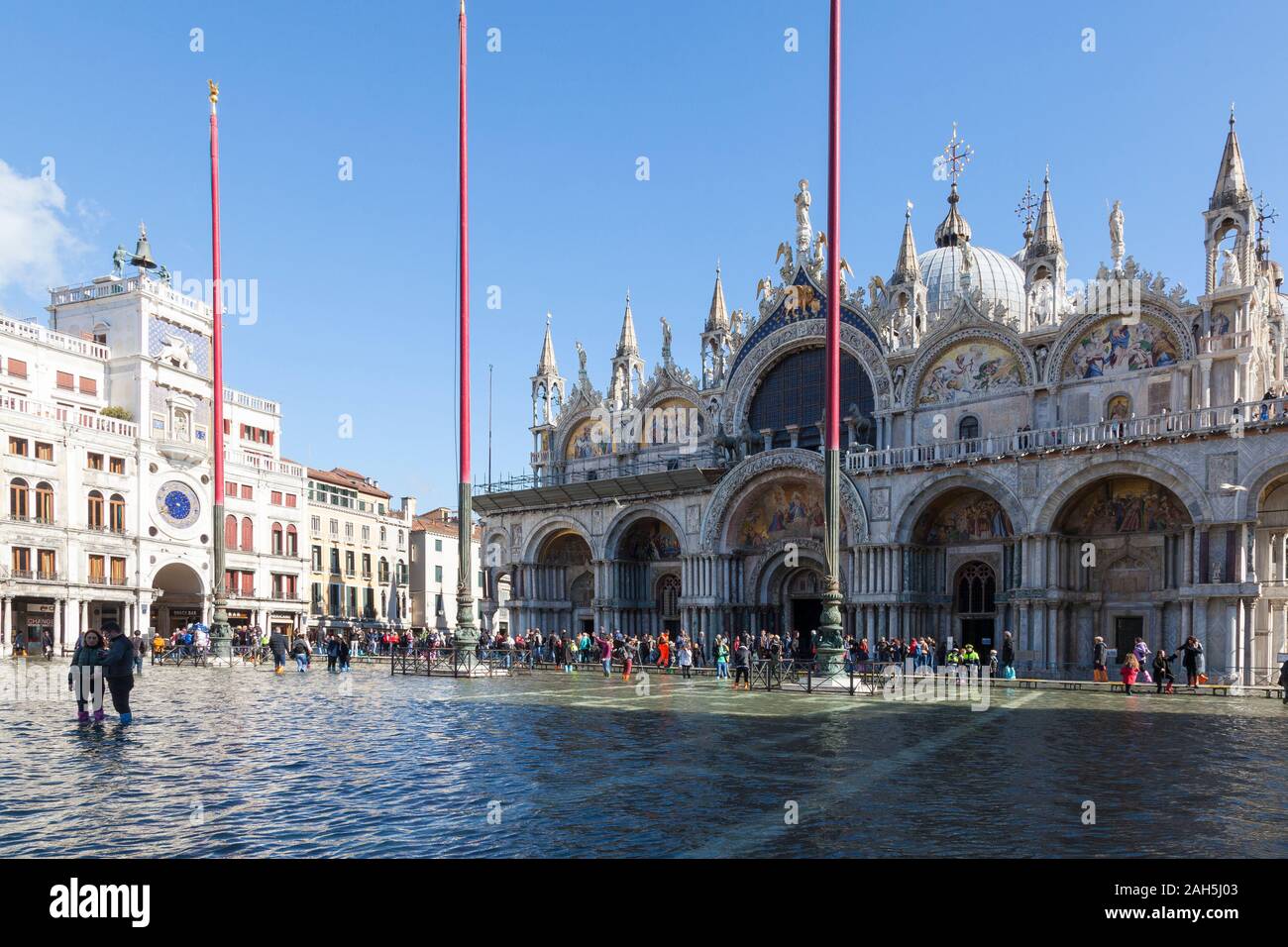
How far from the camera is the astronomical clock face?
55500mm

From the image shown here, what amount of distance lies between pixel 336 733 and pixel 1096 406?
28598 millimetres

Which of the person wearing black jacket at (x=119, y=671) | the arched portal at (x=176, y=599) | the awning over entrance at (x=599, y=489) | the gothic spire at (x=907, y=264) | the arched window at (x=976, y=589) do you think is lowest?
the arched portal at (x=176, y=599)

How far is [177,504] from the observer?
56406mm

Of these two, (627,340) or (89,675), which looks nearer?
(89,675)

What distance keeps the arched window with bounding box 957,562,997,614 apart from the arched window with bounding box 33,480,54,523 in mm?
40350

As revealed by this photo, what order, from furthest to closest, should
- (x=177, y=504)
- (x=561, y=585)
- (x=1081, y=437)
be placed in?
(x=177, y=504) < (x=561, y=585) < (x=1081, y=437)

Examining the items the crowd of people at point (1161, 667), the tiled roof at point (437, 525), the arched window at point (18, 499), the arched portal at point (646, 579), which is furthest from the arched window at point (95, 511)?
the crowd of people at point (1161, 667)

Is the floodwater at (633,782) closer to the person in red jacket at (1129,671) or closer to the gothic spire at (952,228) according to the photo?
the person in red jacket at (1129,671)

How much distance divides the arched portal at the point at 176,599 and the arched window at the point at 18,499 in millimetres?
Result: 9648

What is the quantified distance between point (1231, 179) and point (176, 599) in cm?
5289

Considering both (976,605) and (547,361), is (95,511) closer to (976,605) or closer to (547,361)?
(547,361)

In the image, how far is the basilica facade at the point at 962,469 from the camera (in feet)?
103

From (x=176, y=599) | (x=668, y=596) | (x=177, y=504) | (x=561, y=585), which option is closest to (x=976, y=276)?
(x=668, y=596)
